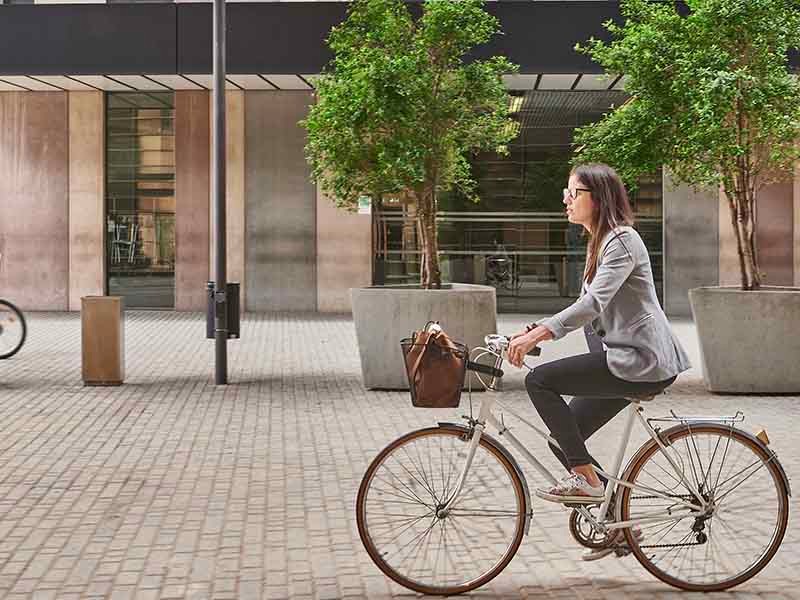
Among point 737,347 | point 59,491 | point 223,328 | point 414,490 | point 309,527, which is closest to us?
point 414,490

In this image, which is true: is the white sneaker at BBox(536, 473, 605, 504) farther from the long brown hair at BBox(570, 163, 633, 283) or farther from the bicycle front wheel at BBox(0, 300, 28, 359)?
the bicycle front wheel at BBox(0, 300, 28, 359)

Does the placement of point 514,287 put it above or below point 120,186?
below

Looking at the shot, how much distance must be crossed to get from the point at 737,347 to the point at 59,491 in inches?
274

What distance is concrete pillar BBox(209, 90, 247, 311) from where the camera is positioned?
23266mm

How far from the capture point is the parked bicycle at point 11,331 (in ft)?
47.7

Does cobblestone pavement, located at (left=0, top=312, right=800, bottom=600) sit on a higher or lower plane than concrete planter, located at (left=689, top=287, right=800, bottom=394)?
lower

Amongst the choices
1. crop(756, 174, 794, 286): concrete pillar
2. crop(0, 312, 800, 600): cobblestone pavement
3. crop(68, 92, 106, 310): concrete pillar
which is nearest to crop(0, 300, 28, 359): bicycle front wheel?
crop(0, 312, 800, 600): cobblestone pavement

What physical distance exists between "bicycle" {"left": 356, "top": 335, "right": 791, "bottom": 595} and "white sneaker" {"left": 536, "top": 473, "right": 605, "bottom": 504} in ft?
0.13

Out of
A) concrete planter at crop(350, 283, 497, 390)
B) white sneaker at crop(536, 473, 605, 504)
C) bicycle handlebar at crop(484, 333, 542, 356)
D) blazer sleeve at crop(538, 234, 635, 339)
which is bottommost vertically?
white sneaker at crop(536, 473, 605, 504)

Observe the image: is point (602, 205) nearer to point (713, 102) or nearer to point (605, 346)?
point (605, 346)

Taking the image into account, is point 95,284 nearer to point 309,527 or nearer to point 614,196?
point 309,527

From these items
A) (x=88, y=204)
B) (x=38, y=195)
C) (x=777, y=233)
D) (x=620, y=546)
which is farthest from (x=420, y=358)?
(x=38, y=195)

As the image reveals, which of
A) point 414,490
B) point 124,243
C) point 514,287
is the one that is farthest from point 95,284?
point 414,490

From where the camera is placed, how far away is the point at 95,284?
23.6 meters
